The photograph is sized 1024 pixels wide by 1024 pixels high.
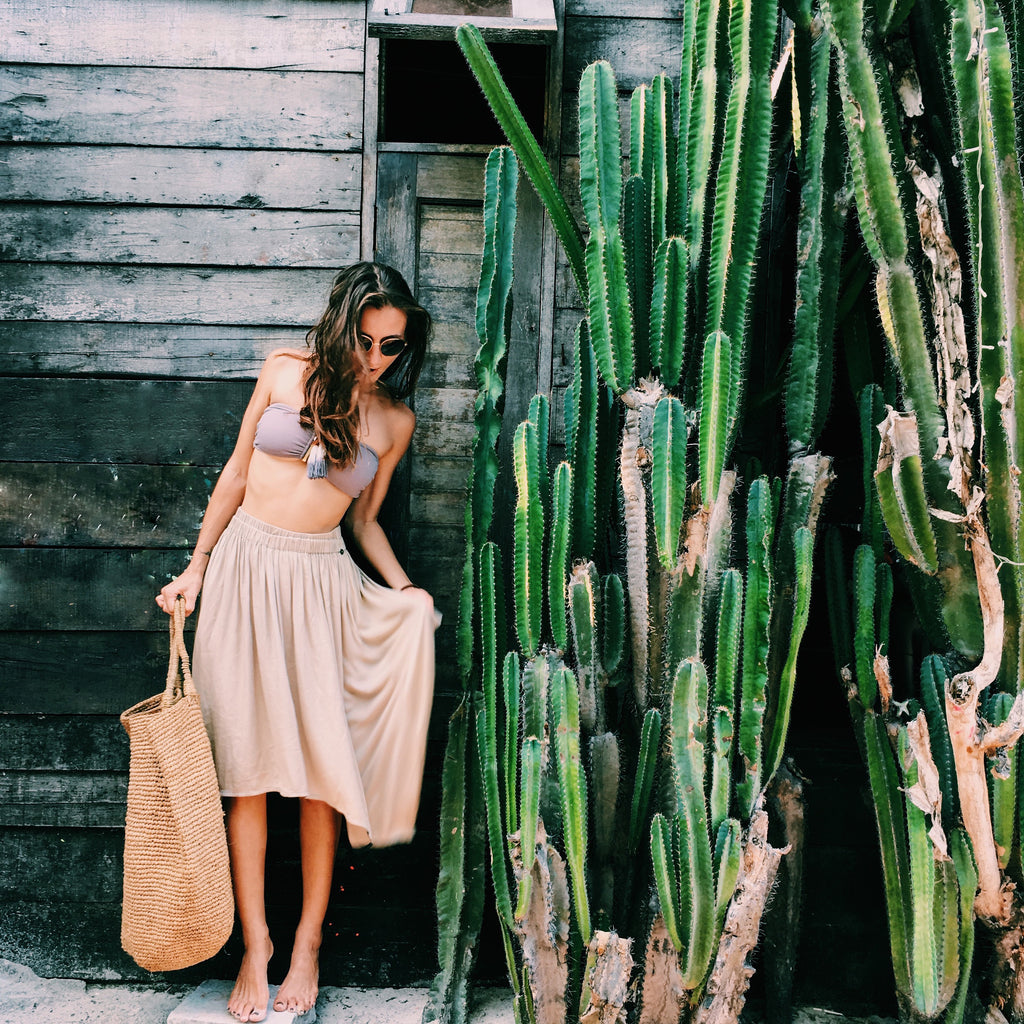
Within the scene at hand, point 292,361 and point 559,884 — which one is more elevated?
point 292,361

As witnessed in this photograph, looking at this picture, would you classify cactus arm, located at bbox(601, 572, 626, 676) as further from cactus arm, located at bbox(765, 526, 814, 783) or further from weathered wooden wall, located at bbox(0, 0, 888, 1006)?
weathered wooden wall, located at bbox(0, 0, 888, 1006)

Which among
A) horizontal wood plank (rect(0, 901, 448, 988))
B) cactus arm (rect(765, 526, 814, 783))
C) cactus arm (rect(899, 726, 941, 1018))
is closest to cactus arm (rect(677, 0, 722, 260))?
cactus arm (rect(765, 526, 814, 783))

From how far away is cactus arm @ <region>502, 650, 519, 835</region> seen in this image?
2146 mm

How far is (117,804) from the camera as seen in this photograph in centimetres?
270

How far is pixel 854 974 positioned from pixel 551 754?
4.58ft

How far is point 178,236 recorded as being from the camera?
106 inches

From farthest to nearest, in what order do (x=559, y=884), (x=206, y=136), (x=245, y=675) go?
(x=206, y=136) → (x=245, y=675) → (x=559, y=884)

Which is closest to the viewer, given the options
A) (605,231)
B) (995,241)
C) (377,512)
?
(995,241)

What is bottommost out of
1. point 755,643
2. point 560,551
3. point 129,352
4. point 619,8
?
point 755,643

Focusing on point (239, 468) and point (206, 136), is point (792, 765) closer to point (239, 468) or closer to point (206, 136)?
point (239, 468)

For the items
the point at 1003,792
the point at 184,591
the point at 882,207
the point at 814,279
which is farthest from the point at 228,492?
the point at 1003,792

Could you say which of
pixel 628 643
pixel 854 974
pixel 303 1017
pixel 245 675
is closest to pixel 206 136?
pixel 245 675

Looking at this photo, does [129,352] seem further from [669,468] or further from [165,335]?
[669,468]

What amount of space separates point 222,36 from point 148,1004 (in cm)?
296
